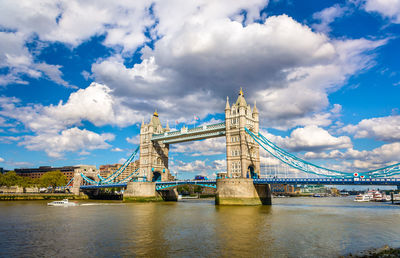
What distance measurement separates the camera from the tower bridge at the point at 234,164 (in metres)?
54.7

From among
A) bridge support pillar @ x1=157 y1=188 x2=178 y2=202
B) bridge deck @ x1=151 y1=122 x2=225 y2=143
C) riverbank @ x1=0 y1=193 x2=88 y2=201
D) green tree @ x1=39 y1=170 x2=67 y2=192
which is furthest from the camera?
green tree @ x1=39 y1=170 x2=67 y2=192

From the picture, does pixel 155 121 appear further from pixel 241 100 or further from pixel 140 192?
pixel 241 100

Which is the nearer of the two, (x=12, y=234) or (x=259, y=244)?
(x=259, y=244)

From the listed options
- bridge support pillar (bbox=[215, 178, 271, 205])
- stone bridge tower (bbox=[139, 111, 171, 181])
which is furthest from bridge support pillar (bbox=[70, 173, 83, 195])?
bridge support pillar (bbox=[215, 178, 271, 205])

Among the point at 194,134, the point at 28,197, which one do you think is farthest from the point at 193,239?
the point at 28,197

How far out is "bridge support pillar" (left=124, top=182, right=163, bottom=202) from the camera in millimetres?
77000

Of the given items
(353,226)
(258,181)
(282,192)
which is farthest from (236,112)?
(282,192)

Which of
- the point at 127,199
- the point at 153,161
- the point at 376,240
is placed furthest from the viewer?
the point at 153,161

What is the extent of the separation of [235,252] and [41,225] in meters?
22.4

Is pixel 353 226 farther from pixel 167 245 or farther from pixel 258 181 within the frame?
pixel 258 181

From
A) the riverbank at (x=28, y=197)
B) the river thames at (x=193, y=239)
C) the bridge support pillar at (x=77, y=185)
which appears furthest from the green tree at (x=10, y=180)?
the river thames at (x=193, y=239)

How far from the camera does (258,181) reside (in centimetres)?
5756

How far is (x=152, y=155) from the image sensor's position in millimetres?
87062

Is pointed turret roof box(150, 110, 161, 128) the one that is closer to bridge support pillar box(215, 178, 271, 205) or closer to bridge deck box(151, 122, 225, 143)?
bridge deck box(151, 122, 225, 143)
